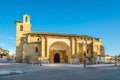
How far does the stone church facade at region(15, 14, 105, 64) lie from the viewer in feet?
168

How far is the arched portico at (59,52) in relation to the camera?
55.2 m

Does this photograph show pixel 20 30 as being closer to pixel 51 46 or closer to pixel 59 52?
pixel 51 46

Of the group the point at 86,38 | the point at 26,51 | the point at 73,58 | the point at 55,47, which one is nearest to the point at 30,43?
the point at 26,51

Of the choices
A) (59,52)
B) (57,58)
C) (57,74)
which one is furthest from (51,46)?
(57,74)

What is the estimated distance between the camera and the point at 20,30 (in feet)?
180

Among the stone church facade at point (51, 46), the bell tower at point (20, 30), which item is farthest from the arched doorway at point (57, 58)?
the bell tower at point (20, 30)

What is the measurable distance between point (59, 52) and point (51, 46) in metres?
2.90

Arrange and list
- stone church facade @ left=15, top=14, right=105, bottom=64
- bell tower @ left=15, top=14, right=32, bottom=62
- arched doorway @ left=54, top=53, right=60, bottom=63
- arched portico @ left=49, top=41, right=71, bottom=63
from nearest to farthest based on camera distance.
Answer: stone church facade @ left=15, top=14, right=105, bottom=64
bell tower @ left=15, top=14, right=32, bottom=62
arched portico @ left=49, top=41, right=71, bottom=63
arched doorway @ left=54, top=53, right=60, bottom=63

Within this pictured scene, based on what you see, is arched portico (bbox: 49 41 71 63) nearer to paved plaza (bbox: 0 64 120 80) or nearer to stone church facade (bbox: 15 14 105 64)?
stone church facade (bbox: 15 14 105 64)

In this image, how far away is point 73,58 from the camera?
2109 inches

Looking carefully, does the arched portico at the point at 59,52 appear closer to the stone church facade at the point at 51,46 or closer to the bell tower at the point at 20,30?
the stone church facade at the point at 51,46

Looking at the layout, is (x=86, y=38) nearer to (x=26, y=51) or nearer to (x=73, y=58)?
(x=73, y=58)

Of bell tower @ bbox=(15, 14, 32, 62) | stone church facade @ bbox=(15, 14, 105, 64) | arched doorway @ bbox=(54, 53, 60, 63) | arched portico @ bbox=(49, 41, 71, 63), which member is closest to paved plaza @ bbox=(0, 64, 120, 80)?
stone church facade @ bbox=(15, 14, 105, 64)

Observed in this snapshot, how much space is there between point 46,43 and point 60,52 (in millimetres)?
6447
